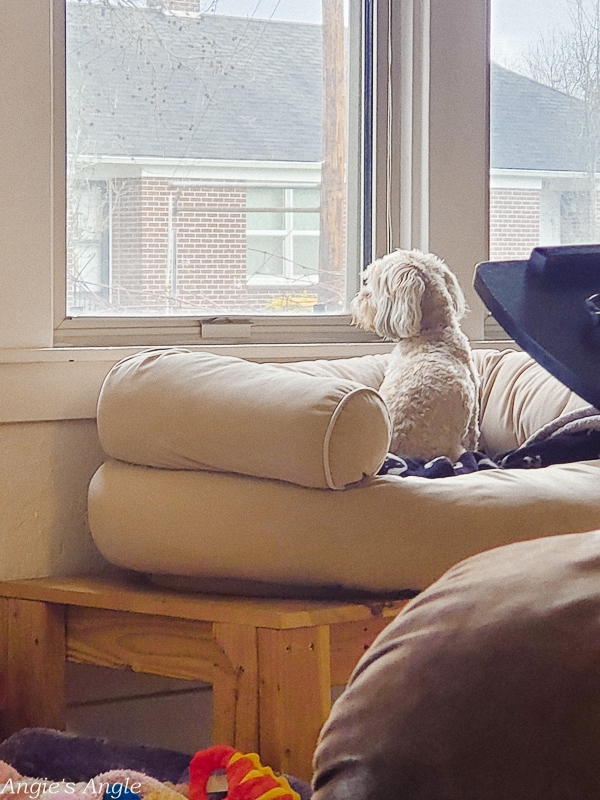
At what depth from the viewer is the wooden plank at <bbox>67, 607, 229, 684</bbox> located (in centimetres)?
159

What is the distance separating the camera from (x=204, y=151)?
94.5 inches

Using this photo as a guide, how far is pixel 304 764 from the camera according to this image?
1437mm

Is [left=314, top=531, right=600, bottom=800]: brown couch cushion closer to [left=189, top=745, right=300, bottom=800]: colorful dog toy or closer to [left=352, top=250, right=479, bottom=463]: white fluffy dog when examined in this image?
[left=189, top=745, right=300, bottom=800]: colorful dog toy

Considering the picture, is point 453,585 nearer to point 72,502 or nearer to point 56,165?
point 72,502

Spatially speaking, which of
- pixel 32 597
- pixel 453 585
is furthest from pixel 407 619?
pixel 32 597

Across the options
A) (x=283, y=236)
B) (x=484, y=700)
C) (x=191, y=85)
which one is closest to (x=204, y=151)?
(x=191, y=85)

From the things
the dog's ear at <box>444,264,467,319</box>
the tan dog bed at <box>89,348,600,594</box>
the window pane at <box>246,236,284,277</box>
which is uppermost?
the window pane at <box>246,236,284,277</box>

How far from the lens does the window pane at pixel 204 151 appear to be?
229 centimetres

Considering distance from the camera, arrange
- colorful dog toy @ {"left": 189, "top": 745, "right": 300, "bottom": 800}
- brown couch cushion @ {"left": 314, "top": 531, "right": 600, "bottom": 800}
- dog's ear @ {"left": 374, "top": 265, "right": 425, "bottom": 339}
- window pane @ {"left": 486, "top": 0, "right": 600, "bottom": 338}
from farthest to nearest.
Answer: window pane @ {"left": 486, "top": 0, "right": 600, "bottom": 338}
dog's ear @ {"left": 374, "top": 265, "right": 425, "bottom": 339}
colorful dog toy @ {"left": 189, "top": 745, "right": 300, "bottom": 800}
brown couch cushion @ {"left": 314, "top": 531, "right": 600, "bottom": 800}

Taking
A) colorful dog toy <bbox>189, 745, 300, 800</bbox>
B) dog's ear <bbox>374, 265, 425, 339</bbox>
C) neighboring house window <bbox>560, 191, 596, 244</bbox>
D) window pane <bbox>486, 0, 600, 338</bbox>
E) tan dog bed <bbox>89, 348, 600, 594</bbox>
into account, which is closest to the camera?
colorful dog toy <bbox>189, 745, 300, 800</bbox>

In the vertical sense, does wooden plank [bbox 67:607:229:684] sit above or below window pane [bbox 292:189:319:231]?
below

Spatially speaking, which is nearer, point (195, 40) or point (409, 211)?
point (195, 40)

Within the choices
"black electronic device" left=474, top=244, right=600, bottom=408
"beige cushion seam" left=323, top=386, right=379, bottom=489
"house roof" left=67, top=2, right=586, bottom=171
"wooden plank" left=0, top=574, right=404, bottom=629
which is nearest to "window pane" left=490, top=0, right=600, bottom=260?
"house roof" left=67, top=2, right=586, bottom=171

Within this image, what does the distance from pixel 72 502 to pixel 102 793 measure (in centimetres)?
73
